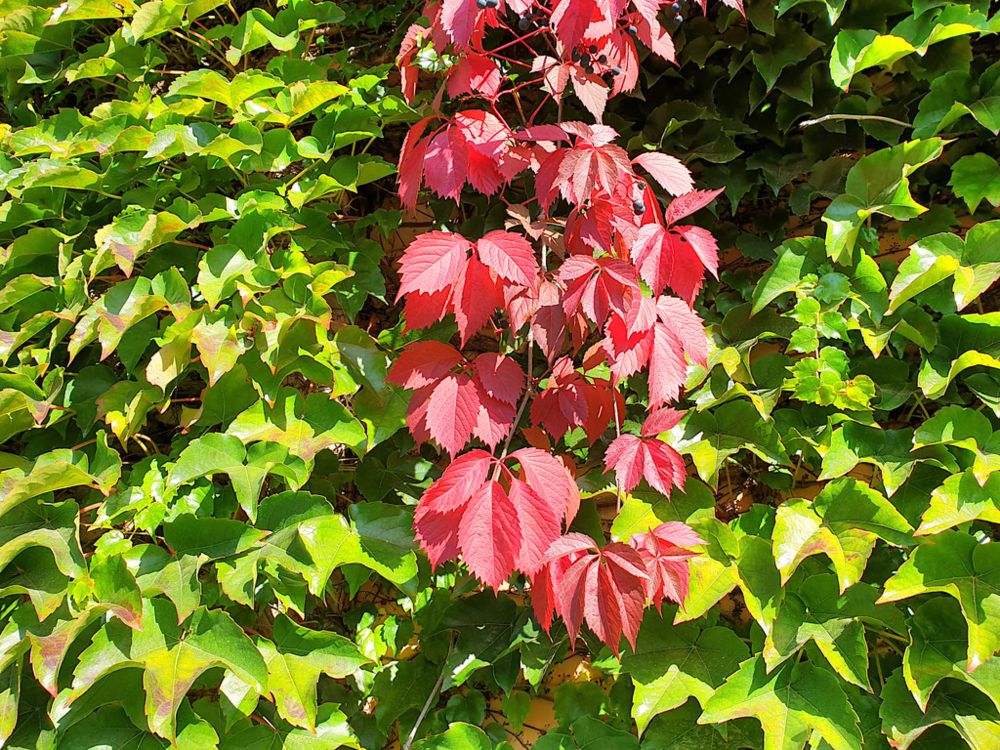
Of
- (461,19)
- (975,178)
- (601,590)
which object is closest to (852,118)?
(975,178)

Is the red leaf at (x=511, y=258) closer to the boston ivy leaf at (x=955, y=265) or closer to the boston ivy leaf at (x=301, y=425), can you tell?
the boston ivy leaf at (x=301, y=425)

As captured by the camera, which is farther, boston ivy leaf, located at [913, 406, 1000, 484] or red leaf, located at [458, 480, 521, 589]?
boston ivy leaf, located at [913, 406, 1000, 484]

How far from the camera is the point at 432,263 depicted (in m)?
1.11

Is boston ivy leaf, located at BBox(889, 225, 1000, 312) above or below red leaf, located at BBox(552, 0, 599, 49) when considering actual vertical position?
below

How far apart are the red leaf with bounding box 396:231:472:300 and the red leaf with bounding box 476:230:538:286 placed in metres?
0.04

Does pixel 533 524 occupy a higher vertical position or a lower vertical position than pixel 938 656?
higher

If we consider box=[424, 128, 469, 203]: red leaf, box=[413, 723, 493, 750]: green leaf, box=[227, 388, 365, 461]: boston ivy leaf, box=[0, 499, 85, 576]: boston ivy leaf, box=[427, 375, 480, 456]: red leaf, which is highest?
box=[424, 128, 469, 203]: red leaf

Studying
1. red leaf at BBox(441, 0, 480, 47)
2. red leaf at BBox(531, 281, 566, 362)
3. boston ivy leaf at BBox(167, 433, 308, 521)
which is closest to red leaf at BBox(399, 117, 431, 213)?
red leaf at BBox(441, 0, 480, 47)

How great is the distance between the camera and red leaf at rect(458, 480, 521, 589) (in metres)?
1.05

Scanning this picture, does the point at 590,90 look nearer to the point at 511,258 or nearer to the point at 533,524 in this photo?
the point at 511,258

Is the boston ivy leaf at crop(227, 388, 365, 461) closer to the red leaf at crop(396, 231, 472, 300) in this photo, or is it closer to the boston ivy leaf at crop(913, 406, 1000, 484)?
the red leaf at crop(396, 231, 472, 300)

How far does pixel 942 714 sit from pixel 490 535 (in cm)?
75

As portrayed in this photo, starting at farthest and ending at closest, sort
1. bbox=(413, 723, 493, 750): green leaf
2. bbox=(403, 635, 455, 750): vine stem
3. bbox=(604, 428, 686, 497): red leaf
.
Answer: bbox=(403, 635, 455, 750): vine stem
bbox=(413, 723, 493, 750): green leaf
bbox=(604, 428, 686, 497): red leaf

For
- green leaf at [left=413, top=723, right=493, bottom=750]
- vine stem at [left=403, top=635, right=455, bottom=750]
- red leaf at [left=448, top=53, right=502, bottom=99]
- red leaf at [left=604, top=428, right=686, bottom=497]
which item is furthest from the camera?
vine stem at [left=403, top=635, right=455, bottom=750]
